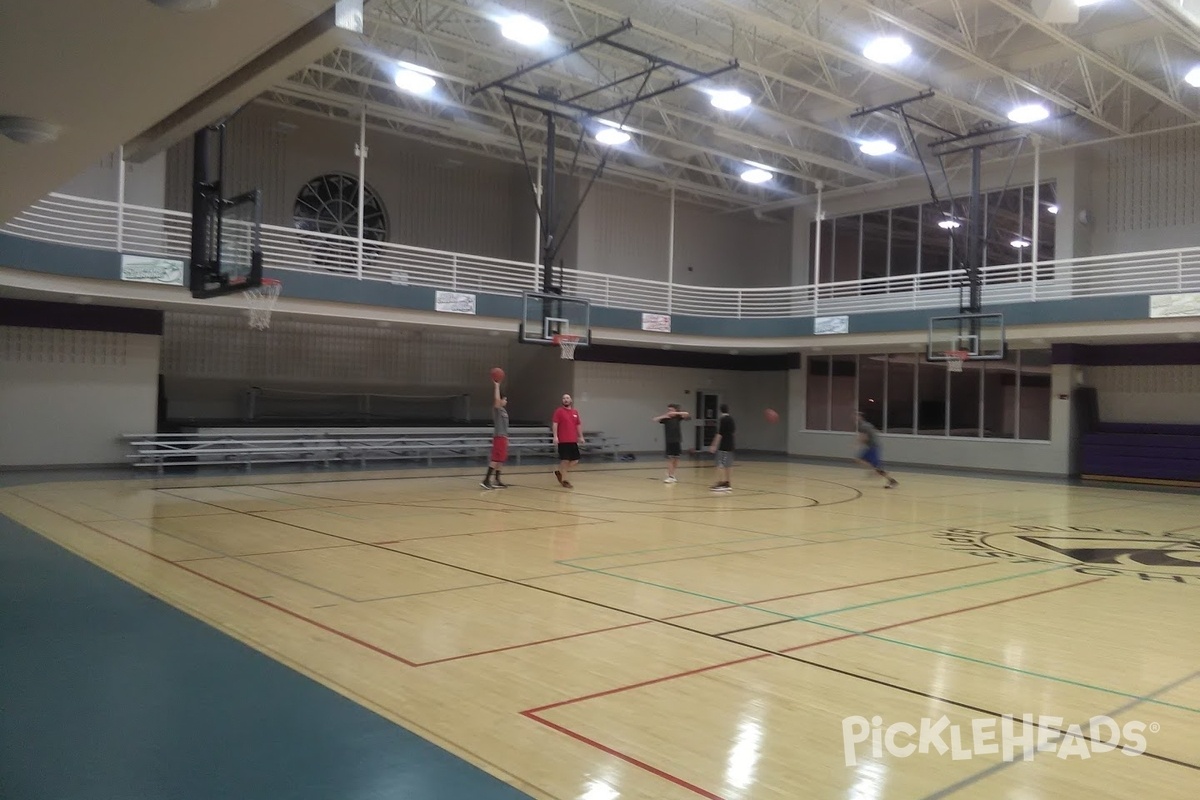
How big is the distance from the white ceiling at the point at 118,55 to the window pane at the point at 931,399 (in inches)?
948

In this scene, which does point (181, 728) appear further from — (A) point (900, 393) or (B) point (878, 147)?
(A) point (900, 393)

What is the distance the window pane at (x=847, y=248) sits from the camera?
28859mm

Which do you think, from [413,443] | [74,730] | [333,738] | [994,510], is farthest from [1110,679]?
[413,443]

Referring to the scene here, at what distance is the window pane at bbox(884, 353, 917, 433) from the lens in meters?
26.9

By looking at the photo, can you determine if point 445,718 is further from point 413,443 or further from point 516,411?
point 516,411

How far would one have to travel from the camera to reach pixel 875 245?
28.4m

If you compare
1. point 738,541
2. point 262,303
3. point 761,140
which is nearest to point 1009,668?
point 738,541

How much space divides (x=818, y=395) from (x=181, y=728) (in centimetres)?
2616

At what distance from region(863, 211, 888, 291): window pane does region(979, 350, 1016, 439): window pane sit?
4872 millimetres

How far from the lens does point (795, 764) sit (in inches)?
166

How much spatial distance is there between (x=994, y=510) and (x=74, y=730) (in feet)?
46.7

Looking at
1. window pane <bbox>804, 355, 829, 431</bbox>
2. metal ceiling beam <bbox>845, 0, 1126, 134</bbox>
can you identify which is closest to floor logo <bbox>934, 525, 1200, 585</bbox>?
metal ceiling beam <bbox>845, 0, 1126, 134</bbox>

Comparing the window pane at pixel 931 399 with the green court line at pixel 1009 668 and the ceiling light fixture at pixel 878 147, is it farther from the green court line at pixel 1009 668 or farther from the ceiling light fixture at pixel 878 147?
the green court line at pixel 1009 668

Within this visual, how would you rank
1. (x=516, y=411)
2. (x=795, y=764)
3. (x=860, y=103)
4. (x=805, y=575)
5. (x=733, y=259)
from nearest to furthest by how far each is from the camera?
(x=795, y=764), (x=805, y=575), (x=860, y=103), (x=516, y=411), (x=733, y=259)
